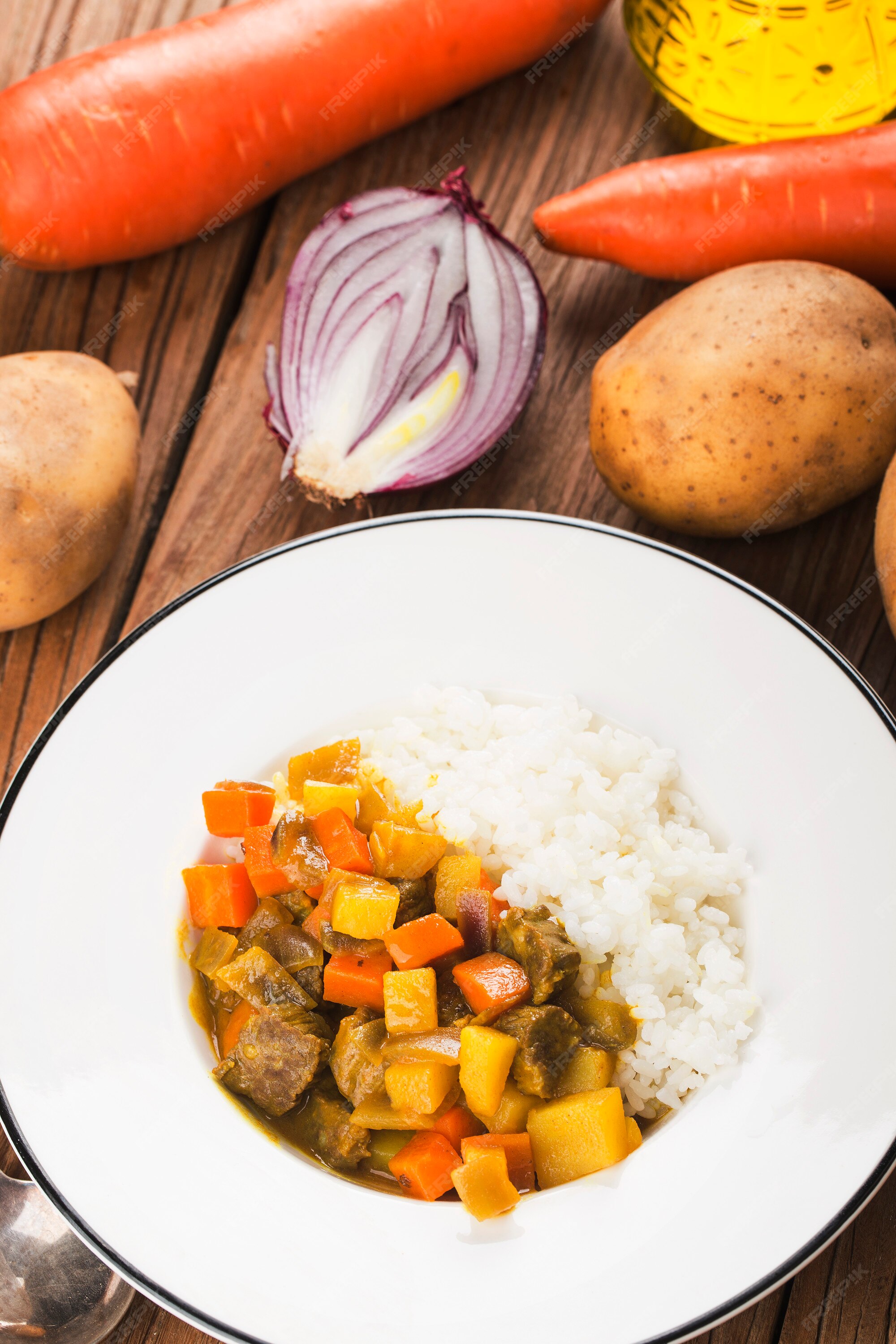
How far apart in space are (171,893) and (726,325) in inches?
69.2

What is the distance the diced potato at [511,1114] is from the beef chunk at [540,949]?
18cm

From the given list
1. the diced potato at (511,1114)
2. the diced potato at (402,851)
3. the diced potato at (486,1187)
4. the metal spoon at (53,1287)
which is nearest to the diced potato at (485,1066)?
the diced potato at (511,1114)

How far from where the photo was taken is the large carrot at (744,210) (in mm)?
2643

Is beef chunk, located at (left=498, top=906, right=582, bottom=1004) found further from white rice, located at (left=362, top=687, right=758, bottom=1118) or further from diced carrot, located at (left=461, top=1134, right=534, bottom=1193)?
diced carrot, located at (left=461, top=1134, right=534, bottom=1193)

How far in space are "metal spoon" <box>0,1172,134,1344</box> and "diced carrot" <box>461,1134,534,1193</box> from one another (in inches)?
33.8

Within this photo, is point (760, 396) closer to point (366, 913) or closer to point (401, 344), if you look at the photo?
point (401, 344)

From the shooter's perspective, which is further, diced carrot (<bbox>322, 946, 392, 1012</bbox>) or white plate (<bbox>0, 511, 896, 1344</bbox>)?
diced carrot (<bbox>322, 946, 392, 1012</bbox>)

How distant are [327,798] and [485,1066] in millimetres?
642

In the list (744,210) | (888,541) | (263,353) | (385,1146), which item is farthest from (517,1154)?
(744,210)

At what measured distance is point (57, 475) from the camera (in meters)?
2.57

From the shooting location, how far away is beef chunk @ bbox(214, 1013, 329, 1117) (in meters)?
2.10

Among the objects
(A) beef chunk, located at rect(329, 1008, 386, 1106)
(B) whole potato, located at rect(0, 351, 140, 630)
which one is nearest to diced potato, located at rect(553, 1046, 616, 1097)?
(A) beef chunk, located at rect(329, 1008, 386, 1106)

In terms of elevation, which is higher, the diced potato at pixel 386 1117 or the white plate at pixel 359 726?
the white plate at pixel 359 726

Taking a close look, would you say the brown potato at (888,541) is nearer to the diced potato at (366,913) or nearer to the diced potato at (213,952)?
the diced potato at (366,913)
